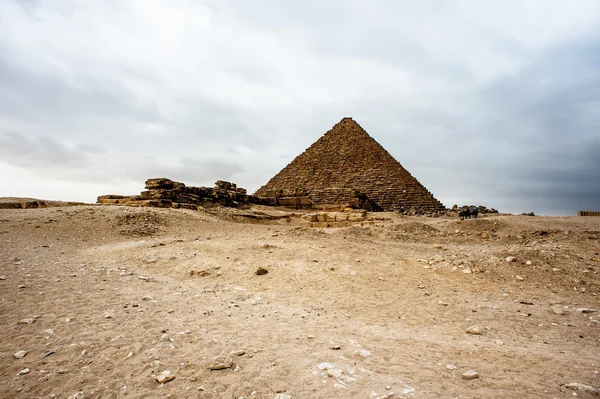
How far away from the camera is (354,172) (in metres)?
47.8

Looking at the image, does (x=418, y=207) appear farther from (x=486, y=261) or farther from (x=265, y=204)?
(x=486, y=261)

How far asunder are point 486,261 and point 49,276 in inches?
296

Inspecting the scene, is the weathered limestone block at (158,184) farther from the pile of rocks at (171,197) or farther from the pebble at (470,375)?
the pebble at (470,375)

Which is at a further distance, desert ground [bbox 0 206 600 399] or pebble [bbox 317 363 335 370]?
pebble [bbox 317 363 335 370]

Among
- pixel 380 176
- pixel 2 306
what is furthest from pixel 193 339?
pixel 380 176

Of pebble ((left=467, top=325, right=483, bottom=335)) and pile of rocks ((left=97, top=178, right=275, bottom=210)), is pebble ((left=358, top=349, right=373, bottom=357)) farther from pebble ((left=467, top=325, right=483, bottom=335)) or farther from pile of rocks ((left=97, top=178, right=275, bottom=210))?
pile of rocks ((left=97, top=178, right=275, bottom=210))

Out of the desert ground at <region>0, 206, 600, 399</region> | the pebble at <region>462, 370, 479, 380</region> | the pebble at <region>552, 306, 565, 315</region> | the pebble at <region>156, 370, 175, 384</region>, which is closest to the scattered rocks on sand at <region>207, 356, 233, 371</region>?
the desert ground at <region>0, 206, 600, 399</region>

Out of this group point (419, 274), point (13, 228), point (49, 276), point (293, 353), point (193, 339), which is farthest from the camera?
point (13, 228)

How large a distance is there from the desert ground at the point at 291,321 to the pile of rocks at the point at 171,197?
5388 mm

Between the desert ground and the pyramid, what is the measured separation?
108ft

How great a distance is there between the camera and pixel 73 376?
2068mm

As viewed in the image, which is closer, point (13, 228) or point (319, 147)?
point (13, 228)

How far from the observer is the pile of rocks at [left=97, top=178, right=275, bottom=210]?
515 inches

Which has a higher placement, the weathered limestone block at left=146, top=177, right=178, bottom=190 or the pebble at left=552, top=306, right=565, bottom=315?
the weathered limestone block at left=146, top=177, right=178, bottom=190
